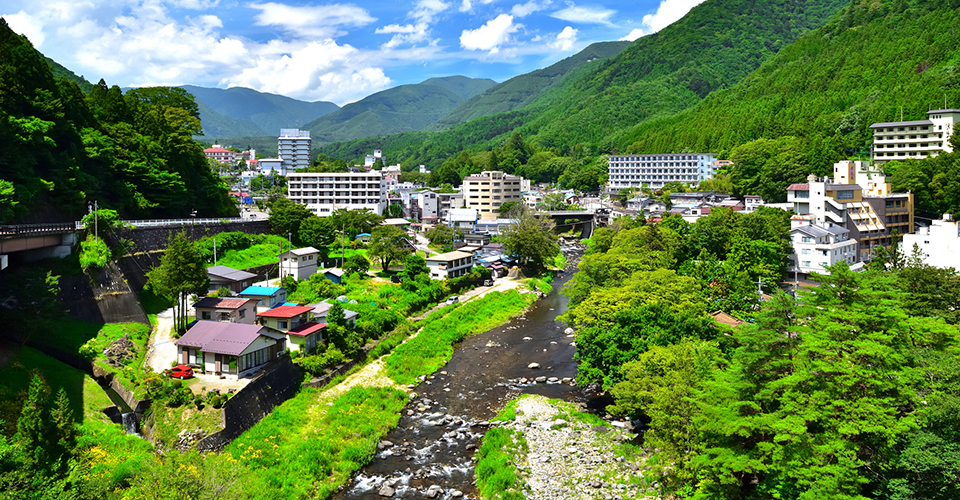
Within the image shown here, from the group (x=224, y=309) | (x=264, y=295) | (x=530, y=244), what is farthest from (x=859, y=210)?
(x=224, y=309)

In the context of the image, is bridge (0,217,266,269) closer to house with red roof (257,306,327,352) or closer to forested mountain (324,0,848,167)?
house with red roof (257,306,327,352)

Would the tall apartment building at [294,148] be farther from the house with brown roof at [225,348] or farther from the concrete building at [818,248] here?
the house with brown roof at [225,348]

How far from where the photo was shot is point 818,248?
31047 mm

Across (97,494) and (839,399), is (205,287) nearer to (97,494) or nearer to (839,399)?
(97,494)

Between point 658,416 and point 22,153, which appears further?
point 22,153

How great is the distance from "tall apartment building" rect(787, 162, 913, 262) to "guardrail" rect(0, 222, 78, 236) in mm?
39042

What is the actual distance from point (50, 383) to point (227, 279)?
Answer: 10.7 metres

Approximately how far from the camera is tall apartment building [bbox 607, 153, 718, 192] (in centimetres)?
7231

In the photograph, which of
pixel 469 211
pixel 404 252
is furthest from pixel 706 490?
pixel 469 211

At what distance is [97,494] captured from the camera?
1123cm

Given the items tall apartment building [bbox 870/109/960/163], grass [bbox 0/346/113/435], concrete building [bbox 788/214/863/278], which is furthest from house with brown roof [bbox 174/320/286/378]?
tall apartment building [bbox 870/109/960/163]

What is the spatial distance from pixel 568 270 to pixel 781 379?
38156mm

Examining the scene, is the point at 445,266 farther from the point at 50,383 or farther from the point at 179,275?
the point at 50,383

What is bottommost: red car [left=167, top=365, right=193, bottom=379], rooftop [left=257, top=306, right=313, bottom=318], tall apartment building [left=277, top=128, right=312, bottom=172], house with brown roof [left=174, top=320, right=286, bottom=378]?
red car [left=167, top=365, right=193, bottom=379]
